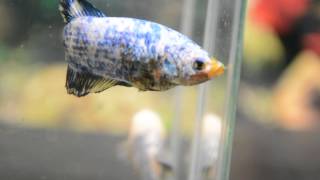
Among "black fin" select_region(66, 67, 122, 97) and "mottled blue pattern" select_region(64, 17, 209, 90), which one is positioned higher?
"mottled blue pattern" select_region(64, 17, 209, 90)

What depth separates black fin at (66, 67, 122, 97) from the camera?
350 millimetres

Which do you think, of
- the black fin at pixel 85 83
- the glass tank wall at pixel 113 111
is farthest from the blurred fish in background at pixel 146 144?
the black fin at pixel 85 83

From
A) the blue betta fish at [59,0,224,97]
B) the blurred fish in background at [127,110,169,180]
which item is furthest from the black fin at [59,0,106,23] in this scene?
the blurred fish in background at [127,110,169,180]

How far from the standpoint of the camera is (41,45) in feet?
1.78

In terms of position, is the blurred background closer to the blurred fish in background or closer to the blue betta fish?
the blurred fish in background

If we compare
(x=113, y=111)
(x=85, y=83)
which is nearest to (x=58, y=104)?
(x=113, y=111)

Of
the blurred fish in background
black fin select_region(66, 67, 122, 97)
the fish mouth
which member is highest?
the fish mouth

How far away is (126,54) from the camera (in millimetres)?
331

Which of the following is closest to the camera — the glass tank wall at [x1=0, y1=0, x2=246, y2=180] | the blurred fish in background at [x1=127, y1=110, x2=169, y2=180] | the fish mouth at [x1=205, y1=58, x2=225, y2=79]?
the fish mouth at [x1=205, y1=58, x2=225, y2=79]

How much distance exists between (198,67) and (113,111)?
0.98 feet

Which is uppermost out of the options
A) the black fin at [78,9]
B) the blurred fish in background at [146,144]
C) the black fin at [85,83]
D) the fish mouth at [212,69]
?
the black fin at [78,9]

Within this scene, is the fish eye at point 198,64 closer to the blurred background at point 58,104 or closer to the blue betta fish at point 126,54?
the blue betta fish at point 126,54

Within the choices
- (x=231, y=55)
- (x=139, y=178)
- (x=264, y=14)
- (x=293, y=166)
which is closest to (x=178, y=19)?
(x=231, y=55)

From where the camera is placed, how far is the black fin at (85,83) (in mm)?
A: 350
